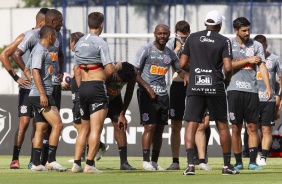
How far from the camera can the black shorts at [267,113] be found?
21.2 meters

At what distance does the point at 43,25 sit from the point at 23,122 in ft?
5.49

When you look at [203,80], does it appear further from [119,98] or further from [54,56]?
[54,56]

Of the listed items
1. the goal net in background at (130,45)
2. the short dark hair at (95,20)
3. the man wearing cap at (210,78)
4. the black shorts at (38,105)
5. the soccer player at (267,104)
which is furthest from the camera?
the goal net in background at (130,45)

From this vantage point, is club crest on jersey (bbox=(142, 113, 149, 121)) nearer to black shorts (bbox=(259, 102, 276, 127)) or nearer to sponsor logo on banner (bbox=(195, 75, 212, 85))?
sponsor logo on banner (bbox=(195, 75, 212, 85))

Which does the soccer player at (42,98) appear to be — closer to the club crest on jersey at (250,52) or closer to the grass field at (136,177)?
the grass field at (136,177)

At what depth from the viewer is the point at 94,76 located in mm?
15953

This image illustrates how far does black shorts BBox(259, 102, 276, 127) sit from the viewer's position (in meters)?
21.2

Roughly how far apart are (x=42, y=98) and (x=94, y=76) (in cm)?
104

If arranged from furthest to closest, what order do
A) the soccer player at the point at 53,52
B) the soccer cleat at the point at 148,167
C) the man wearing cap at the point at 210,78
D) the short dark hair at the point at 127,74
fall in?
the soccer cleat at the point at 148,167 < the soccer player at the point at 53,52 < the short dark hair at the point at 127,74 < the man wearing cap at the point at 210,78

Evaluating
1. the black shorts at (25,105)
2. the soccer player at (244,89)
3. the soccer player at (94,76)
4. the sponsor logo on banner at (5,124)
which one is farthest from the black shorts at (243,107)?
the sponsor logo on banner at (5,124)

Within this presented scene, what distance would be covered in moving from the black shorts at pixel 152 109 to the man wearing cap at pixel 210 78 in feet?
7.67

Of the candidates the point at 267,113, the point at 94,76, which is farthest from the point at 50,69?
the point at 267,113

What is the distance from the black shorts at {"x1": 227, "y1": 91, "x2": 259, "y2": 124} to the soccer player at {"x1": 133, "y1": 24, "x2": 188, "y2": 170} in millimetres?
879

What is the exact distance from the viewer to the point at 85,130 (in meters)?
16.2
